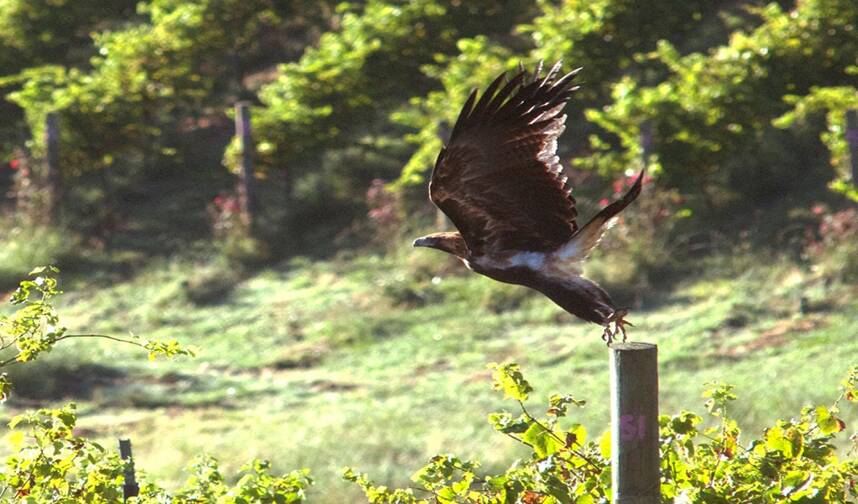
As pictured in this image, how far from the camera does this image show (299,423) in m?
9.05

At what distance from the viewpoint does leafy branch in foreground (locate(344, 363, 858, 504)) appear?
3.42 metres

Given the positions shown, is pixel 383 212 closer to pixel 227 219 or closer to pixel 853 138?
pixel 227 219

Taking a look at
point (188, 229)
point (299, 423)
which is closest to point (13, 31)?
point (188, 229)

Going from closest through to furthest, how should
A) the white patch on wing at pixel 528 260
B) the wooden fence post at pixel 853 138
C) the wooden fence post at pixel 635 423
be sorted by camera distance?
the wooden fence post at pixel 635 423, the white patch on wing at pixel 528 260, the wooden fence post at pixel 853 138

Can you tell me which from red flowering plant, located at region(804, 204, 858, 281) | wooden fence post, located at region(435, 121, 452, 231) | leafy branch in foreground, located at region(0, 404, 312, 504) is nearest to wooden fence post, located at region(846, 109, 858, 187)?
red flowering plant, located at region(804, 204, 858, 281)

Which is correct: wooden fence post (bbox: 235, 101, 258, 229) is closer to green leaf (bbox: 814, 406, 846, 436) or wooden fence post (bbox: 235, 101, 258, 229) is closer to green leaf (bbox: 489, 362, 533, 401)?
green leaf (bbox: 489, 362, 533, 401)

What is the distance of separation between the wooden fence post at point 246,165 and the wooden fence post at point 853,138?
618 cm

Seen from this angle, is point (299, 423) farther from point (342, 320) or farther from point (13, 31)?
point (13, 31)

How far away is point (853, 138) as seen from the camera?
11.4 metres

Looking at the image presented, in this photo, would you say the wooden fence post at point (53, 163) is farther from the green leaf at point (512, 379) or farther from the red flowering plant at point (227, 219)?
the green leaf at point (512, 379)

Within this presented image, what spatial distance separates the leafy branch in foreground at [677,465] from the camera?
3.42 m

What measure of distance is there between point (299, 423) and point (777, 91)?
21.2ft

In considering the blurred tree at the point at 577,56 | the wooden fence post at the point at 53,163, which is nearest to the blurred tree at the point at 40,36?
the wooden fence post at the point at 53,163

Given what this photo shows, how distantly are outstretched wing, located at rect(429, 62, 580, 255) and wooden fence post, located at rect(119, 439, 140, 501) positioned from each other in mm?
1145
